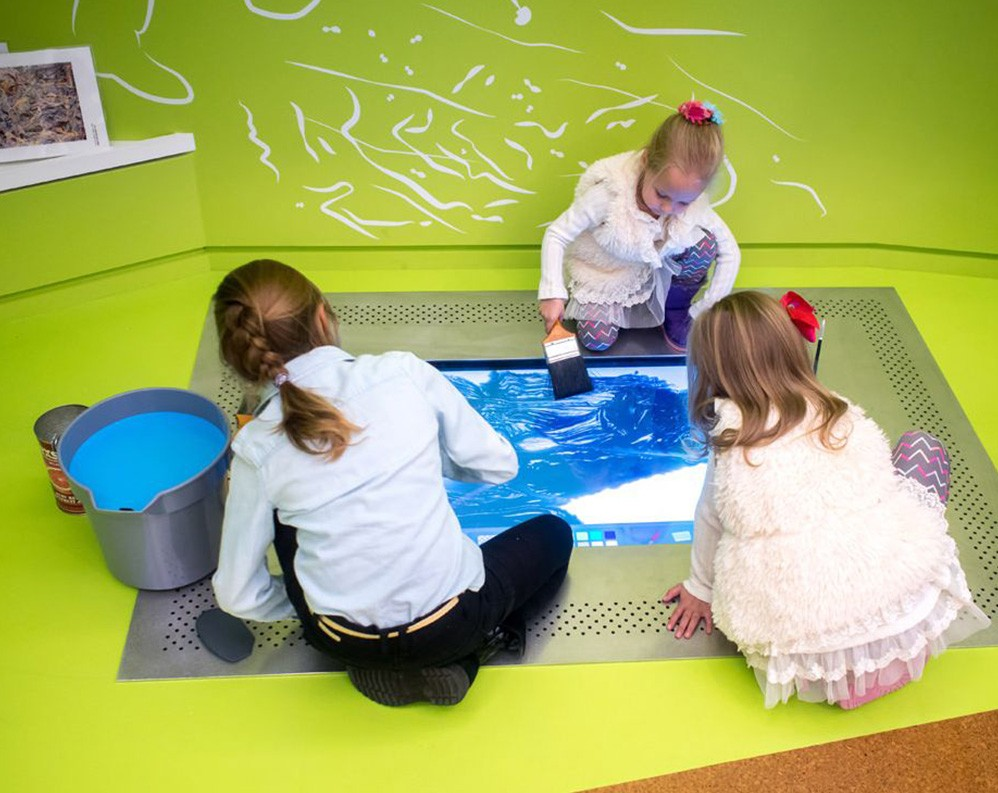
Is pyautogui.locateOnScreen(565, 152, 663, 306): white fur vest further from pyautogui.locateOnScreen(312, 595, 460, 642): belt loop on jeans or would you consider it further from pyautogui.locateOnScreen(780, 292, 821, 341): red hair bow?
pyautogui.locateOnScreen(312, 595, 460, 642): belt loop on jeans

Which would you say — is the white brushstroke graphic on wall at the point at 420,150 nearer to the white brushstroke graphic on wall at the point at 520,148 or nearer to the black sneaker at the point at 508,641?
the white brushstroke graphic on wall at the point at 520,148

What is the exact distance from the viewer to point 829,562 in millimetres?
1688

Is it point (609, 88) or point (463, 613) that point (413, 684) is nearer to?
point (463, 613)

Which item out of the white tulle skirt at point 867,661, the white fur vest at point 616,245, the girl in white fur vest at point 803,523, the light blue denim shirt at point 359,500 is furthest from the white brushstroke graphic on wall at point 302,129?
the white tulle skirt at point 867,661

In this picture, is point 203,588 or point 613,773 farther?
point 203,588

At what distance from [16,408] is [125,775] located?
1.04 m

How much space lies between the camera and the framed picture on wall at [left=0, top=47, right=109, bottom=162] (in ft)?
7.79

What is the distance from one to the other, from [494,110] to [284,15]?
1.85 feet

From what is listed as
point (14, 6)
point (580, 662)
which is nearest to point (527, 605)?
point (580, 662)

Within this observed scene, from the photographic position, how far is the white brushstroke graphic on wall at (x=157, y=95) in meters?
2.46

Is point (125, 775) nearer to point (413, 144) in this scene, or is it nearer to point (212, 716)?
point (212, 716)

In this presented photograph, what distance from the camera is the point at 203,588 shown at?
2025 millimetres

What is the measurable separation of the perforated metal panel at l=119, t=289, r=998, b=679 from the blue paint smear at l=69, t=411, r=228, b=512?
245 millimetres

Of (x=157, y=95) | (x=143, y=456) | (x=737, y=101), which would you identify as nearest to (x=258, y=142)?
(x=157, y=95)
